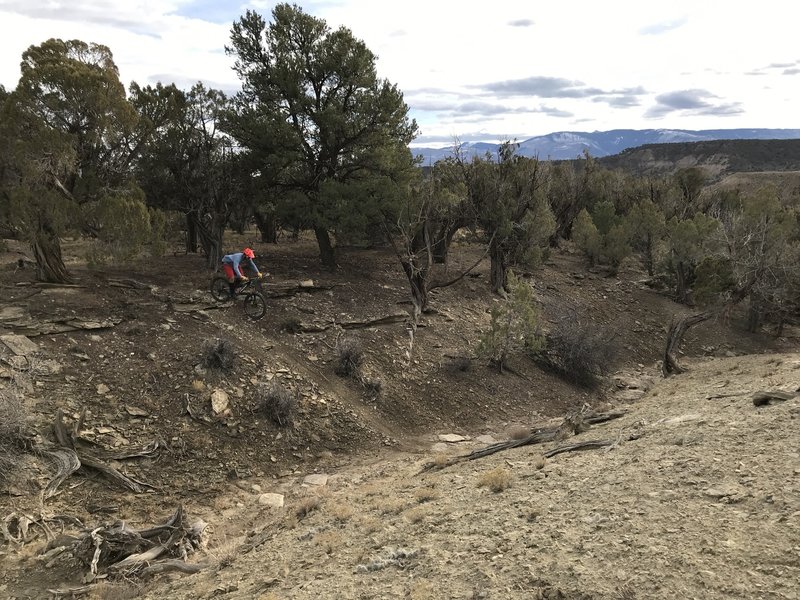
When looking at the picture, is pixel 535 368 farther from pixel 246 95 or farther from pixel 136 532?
pixel 246 95

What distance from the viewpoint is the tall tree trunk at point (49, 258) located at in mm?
13133

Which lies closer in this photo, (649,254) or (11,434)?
(11,434)

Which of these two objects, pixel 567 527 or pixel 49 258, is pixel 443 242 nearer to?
pixel 49 258

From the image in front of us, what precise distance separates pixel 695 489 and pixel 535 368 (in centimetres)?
1043

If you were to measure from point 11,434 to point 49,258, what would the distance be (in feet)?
22.2

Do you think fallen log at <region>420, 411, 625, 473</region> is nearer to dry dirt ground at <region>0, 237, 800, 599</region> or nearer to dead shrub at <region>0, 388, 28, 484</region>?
dry dirt ground at <region>0, 237, 800, 599</region>

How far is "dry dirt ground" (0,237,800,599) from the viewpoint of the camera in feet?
18.1

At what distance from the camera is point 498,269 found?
22078 millimetres

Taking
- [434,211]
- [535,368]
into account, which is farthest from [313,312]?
[535,368]

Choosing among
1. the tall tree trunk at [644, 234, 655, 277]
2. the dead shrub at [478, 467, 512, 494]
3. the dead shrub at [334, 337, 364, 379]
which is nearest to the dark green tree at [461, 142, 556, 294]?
the dead shrub at [334, 337, 364, 379]

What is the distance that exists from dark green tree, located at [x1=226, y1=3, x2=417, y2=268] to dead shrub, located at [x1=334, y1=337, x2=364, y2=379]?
5166 mm

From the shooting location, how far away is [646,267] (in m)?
28.7

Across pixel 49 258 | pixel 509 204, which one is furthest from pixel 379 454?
pixel 509 204

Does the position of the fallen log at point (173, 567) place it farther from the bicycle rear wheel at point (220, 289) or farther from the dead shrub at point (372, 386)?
the bicycle rear wheel at point (220, 289)
